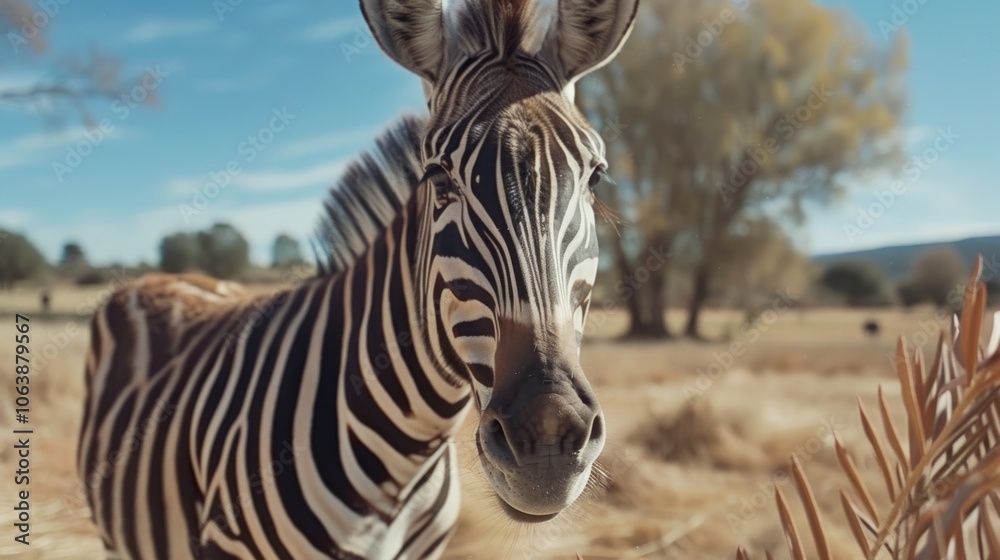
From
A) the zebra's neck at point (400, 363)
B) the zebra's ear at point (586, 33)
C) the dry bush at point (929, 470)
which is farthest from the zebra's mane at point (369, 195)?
the dry bush at point (929, 470)

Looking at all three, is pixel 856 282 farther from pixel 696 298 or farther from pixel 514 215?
pixel 514 215

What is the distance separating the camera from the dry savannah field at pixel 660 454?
4277 millimetres

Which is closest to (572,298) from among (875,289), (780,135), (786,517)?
(786,517)

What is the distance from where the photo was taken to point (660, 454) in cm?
694

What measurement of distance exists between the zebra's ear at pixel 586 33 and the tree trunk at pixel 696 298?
1735cm

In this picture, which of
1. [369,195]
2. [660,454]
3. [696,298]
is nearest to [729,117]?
[696,298]

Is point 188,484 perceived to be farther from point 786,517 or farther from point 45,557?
point 45,557

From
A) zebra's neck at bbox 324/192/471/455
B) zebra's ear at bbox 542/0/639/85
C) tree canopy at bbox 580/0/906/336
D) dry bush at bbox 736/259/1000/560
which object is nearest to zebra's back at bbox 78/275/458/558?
zebra's neck at bbox 324/192/471/455

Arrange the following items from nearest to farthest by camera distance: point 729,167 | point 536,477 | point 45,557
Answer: point 536,477, point 45,557, point 729,167

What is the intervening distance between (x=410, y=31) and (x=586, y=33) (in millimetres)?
521

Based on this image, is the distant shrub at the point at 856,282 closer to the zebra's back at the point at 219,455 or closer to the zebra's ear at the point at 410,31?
the zebra's back at the point at 219,455

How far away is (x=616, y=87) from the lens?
17.5 meters

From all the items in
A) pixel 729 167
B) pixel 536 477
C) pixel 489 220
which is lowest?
pixel 729 167

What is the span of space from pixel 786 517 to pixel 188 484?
7.32 ft
